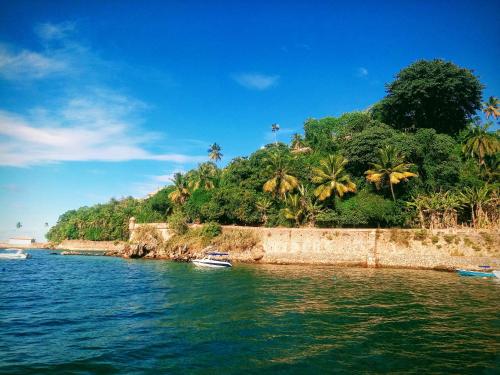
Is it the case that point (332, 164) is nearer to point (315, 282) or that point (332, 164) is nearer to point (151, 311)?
point (315, 282)

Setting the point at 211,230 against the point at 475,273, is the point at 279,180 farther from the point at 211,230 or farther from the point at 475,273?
the point at 475,273

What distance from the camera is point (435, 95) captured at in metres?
57.7

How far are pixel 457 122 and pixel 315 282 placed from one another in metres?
47.5

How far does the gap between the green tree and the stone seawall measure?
91.3ft

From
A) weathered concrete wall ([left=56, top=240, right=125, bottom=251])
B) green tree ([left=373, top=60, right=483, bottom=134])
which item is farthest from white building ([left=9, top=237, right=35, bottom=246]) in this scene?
green tree ([left=373, top=60, right=483, bottom=134])

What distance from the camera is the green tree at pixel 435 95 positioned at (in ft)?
184

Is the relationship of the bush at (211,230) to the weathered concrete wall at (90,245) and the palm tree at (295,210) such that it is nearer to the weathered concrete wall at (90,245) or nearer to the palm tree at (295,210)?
the palm tree at (295,210)

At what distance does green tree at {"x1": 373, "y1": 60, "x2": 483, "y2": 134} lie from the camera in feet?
184

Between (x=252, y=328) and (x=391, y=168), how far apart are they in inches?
1492

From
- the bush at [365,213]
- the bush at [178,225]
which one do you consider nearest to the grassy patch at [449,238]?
the bush at [365,213]

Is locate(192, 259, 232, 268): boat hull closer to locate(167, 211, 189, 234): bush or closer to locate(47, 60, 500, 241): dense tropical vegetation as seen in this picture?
locate(47, 60, 500, 241): dense tropical vegetation

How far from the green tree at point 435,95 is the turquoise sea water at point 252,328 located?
3821 cm

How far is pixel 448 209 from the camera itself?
4256 centimetres

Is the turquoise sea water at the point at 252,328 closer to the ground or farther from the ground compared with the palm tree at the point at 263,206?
closer to the ground
